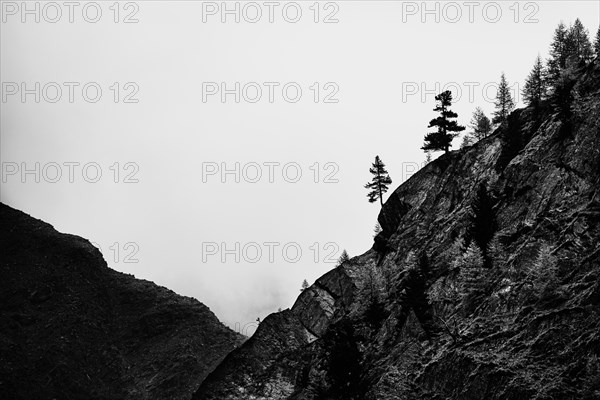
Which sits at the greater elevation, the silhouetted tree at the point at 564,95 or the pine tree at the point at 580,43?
the pine tree at the point at 580,43

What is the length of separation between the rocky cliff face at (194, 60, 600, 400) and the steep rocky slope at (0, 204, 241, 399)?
28.8 metres

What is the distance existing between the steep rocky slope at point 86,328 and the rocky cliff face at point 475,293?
94.6 feet

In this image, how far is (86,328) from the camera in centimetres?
9538

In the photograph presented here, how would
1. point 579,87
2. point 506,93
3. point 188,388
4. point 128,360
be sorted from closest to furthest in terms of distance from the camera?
point 579,87
point 506,93
point 188,388
point 128,360

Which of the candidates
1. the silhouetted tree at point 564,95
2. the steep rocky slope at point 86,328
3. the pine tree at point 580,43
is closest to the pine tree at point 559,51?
the pine tree at point 580,43

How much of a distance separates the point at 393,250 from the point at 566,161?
24382 millimetres

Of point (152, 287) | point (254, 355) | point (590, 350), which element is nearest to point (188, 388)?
point (254, 355)

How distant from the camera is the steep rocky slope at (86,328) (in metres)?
84.1

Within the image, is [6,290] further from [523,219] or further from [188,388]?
[523,219]

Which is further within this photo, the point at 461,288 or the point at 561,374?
the point at 461,288

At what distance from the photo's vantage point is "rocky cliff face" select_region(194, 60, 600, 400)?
33031 mm

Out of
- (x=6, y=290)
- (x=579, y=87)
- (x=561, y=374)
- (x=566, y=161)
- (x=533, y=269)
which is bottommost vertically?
(x=561, y=374)

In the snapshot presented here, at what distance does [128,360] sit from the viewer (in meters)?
92.9

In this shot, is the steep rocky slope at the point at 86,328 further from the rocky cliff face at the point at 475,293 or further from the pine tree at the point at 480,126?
the pine tree at the point at 480,126
